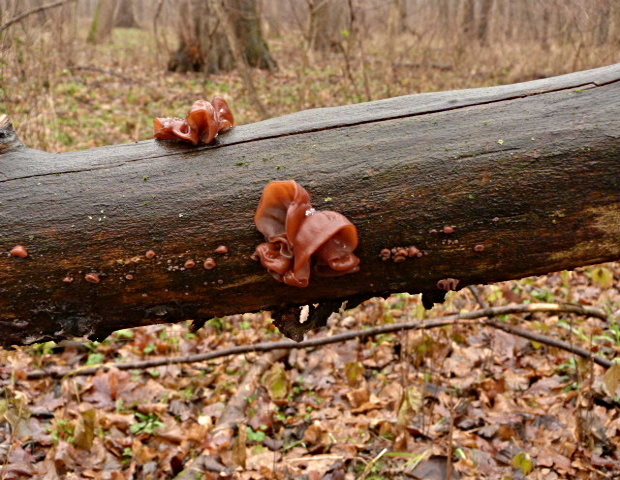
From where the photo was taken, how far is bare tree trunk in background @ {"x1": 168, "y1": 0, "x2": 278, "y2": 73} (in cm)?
1550

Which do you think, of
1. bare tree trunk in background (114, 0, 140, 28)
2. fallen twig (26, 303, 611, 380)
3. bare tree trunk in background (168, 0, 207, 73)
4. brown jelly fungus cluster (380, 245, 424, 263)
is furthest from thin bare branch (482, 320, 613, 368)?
bare tree trunk in background (114, 0, 140, 28)

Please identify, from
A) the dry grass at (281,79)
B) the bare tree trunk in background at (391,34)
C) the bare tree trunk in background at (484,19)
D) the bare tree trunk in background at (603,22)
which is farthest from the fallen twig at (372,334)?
the bare tree trunk in background at (484,19)

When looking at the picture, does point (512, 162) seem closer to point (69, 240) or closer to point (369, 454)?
point (69, 240)

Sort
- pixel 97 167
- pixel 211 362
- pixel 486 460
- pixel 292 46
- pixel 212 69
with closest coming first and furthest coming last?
pixel 97 167, pixel 486 460, pixel 211 362, pixel 212 69, pixel 292 46

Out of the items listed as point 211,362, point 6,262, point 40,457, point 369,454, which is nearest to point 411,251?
point 6,262

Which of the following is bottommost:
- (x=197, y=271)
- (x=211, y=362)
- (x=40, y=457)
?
→ (x=211, y=362)

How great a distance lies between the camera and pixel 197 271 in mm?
1895

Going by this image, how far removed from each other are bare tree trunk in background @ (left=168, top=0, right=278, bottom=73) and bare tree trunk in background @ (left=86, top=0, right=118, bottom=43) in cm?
614

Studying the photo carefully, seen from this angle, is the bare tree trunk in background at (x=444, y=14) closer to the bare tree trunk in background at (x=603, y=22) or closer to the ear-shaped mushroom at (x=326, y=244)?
the bare tree trunk in background at (x=603, y=22)

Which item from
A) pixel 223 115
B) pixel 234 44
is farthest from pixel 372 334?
pixel 234 44

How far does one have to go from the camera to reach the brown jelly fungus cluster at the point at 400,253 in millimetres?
1856

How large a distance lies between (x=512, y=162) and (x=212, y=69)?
50.3 ft

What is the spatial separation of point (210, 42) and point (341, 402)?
1362 cm

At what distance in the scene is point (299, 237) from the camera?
178 cm
